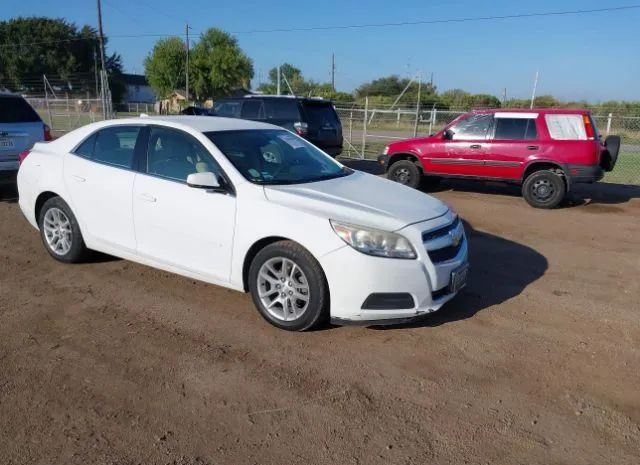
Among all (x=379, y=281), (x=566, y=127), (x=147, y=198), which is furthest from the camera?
(x=566, y=127)

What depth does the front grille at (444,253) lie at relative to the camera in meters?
3.94

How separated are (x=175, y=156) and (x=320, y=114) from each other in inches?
333

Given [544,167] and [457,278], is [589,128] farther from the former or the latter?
[457,278]

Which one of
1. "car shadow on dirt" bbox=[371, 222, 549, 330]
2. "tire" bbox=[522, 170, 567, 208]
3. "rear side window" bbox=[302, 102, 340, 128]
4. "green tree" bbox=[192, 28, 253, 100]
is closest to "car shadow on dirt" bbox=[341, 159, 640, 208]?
"tire" bbox=[522, 170, 567, 208]

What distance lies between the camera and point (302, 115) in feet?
40.4

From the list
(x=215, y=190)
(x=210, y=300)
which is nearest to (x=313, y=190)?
(x=215, y=190)

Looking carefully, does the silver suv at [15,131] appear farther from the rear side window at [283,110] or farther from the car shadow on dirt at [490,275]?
the car shadow on dirt at [490,275]

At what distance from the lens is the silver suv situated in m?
8.59

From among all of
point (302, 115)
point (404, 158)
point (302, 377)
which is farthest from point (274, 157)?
point (302, 115)

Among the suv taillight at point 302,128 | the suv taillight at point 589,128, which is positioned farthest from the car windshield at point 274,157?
the suv taillight at point 302,128

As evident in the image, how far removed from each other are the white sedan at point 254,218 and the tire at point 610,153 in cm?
619

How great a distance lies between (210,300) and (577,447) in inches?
118

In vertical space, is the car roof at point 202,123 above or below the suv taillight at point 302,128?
above

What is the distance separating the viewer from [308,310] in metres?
3.89
